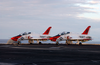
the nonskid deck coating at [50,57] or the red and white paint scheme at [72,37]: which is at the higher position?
the red and white paint scheme at [72,37]

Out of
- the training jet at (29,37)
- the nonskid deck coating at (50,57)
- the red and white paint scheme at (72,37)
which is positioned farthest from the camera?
the training jet at (29,37)

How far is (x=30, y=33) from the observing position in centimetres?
7056

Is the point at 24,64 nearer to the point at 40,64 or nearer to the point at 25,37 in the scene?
the point at 40,64

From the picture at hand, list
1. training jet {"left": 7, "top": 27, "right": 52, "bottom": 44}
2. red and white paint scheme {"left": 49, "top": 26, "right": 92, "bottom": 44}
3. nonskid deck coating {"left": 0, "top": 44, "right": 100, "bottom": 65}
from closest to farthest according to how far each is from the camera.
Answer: nonskid deck coating {"left": 0, "top": 44, "right": 100, "bottom": 65}, red and white paint scheme {"left": 49, "top": 26, "right": 92, "bottom": 44}, training jet {"left": 7, "top": 27, "right": 52, "bottom": 44}

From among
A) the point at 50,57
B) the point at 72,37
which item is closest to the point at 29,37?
the point at 72,37

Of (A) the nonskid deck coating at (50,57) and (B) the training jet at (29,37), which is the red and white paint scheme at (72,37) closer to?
(B) the training jet at (29,37)

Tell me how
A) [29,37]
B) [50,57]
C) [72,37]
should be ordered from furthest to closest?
[29,37] → [72,37] → [50,57]

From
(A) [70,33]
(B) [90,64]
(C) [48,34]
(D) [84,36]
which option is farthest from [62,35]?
(B) [90,64]

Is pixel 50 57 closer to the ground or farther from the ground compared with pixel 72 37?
closer to the ground

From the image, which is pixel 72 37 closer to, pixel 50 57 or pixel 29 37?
pixel 29 37

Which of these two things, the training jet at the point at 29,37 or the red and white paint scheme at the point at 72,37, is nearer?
the red and white paint scheme at the point at 72,37

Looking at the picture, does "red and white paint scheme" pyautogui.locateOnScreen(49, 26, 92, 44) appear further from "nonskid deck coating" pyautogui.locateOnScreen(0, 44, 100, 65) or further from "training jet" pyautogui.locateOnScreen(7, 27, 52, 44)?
"nonskid deck coating" pyautogui.locateOnScreen(0, 44, 100, 65)

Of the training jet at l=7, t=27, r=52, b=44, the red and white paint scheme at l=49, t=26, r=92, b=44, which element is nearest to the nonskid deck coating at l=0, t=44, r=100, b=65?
the red and white paint scheme at l=49, t=26, r=92, b=44

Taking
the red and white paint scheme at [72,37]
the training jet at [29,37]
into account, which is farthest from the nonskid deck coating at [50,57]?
the training jet at [29,37]
